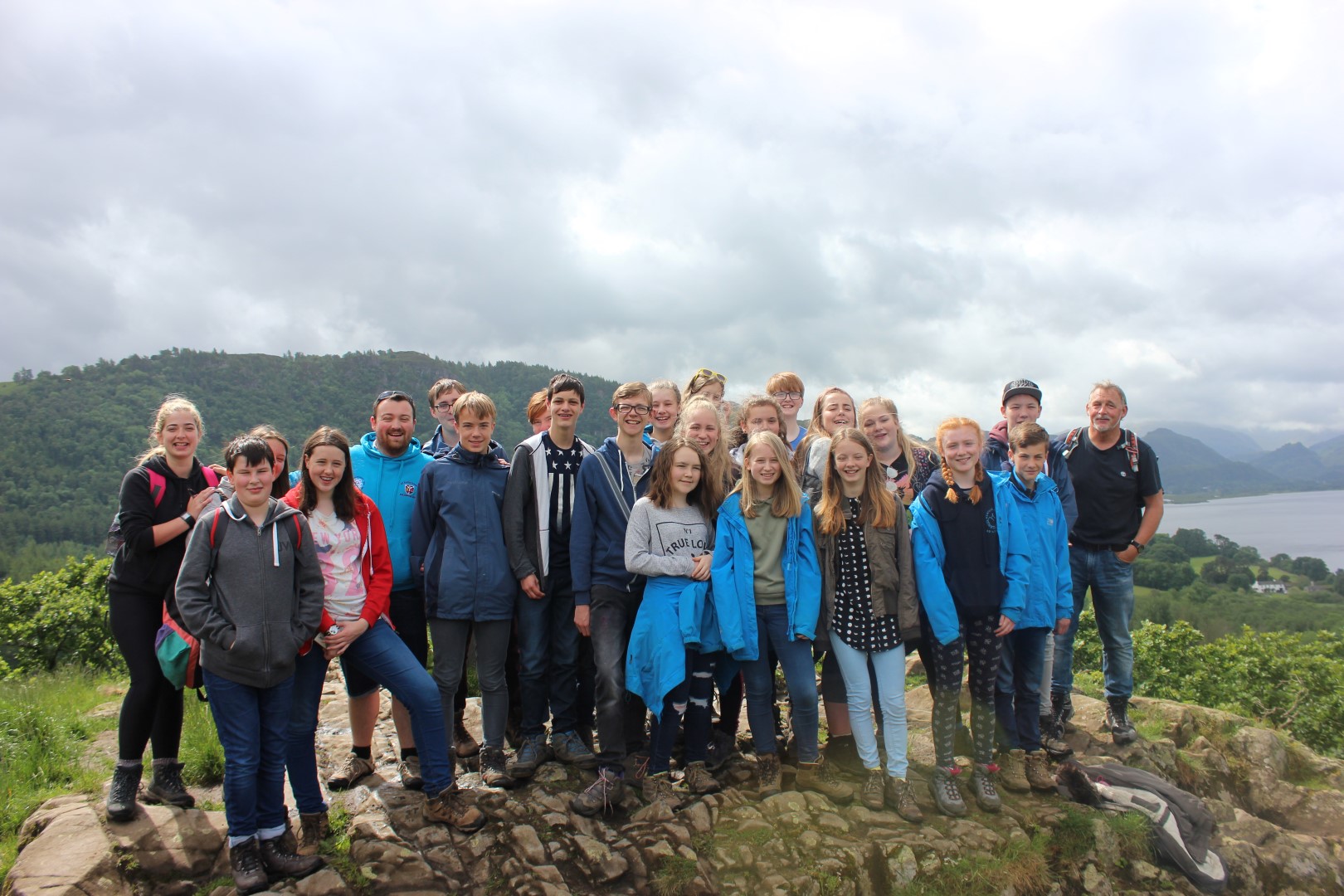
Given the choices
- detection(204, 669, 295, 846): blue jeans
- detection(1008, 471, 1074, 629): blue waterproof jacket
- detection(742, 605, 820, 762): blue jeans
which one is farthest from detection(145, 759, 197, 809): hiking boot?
detection(1008, 471, 1074, 629): blue waterproof jacket

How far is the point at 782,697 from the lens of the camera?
23.8 ft

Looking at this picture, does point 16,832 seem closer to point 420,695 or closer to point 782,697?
point 420,695

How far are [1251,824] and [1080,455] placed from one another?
339cm

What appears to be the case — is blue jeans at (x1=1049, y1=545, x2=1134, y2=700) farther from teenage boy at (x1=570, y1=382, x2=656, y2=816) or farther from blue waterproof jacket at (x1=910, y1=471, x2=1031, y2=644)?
teenage boy at (x1=570, y1=382, x2=656, y2=816)

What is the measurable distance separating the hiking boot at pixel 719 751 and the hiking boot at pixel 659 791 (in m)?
0.43

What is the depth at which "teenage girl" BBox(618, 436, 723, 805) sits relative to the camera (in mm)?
4566

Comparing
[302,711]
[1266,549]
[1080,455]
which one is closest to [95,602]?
[302,711]

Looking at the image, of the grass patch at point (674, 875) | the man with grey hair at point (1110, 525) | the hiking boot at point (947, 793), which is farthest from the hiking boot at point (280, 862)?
the man with grey hair at point (1110, 525)

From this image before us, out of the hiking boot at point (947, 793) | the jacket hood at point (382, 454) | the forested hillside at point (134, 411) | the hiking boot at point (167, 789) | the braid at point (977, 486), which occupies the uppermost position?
the forested hillside at point (134, 411)

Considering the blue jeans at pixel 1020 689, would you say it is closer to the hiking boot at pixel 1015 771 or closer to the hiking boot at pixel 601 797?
the hiking boot at pixel 1015 771

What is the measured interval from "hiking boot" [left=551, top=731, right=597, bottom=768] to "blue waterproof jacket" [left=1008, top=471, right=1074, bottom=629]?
11.2 feet

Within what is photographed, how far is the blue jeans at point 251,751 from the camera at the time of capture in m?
3.65

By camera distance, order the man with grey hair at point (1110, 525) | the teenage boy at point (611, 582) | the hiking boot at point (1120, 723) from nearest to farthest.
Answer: the teenage boy at point (611, 582)
the man with grey hair at point (1110, 525)
the hiking boot at point (1120, 723)

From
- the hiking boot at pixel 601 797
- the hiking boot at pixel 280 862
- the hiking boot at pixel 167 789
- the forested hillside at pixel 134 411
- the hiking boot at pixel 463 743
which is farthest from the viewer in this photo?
the forested hillside at pixel 134 411
